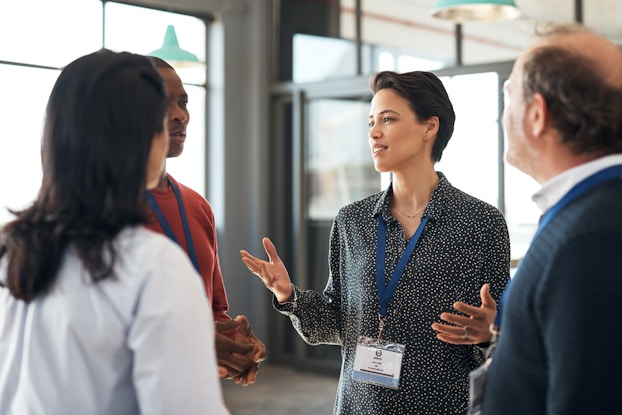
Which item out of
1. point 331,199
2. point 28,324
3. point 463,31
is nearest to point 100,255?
point 28,324

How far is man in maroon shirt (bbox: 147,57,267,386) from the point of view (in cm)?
208

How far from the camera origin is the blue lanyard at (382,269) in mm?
2256

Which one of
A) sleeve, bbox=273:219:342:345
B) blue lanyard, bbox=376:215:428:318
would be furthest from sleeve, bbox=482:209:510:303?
sleeve, bbox=273:219:342:345

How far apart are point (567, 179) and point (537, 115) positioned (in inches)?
5.1

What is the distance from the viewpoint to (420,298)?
2.25 meters

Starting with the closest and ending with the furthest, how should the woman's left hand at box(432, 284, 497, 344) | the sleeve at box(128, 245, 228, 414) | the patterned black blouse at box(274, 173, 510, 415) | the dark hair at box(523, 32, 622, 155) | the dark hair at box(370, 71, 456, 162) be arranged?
the sleeve at box(128, 245, 228, 414) < the dark hair at box(523, 32, 622, 155) < the woman's left hand at box(432, 284, 497, 344) < the patterned black blouse at box(274, 173, 510, 415) < the dark hair at box(370, 71, 456, 162)

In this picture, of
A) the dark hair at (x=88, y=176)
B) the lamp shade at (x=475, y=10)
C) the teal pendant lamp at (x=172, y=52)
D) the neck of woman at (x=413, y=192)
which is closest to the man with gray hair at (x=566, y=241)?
the dark hair at (x=88, y=176)

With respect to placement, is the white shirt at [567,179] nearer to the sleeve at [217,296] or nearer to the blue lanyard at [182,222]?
the blue lanyard at [182,222]

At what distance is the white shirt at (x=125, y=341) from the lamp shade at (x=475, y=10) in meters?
3.18

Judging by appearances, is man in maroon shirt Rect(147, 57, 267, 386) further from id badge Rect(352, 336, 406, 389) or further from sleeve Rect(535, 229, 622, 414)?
sleeve Rect(535, 229, 622, 414)

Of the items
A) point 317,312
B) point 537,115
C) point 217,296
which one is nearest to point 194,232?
point 217,296

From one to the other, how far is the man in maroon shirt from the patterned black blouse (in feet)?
0.83

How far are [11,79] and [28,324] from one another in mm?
4881

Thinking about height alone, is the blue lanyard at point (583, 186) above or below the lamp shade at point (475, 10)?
below
